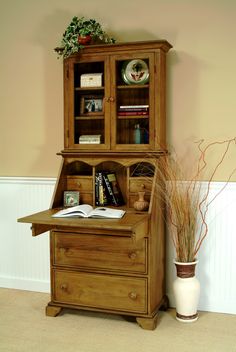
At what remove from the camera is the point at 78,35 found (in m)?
3.43

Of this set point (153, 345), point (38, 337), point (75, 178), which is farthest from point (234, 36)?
point (38, 337)

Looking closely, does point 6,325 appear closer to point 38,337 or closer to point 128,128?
point 38,337

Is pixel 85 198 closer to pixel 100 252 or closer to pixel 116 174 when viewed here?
pixel 116 174

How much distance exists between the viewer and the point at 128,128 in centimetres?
350

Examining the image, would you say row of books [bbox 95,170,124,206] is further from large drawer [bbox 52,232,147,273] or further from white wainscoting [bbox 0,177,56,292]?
white wainscoting [bbox 0,177,56,292]

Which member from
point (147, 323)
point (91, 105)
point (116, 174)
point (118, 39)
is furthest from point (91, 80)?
point (147, 323)

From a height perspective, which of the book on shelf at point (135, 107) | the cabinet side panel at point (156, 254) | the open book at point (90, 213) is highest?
the book on shelf at point (135, 107)

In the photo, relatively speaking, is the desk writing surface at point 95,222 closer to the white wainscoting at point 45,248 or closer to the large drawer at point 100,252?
the large drawer at point 100,252

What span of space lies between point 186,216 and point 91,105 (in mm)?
1045

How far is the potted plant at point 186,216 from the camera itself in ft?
10.9

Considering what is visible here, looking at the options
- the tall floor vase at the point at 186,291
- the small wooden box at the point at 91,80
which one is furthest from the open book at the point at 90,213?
the small wooden box at the point at 91,80

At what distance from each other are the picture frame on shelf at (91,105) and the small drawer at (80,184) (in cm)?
47

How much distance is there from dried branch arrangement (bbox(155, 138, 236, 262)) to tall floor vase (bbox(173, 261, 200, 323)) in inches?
2.5

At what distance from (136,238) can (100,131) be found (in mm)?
967
